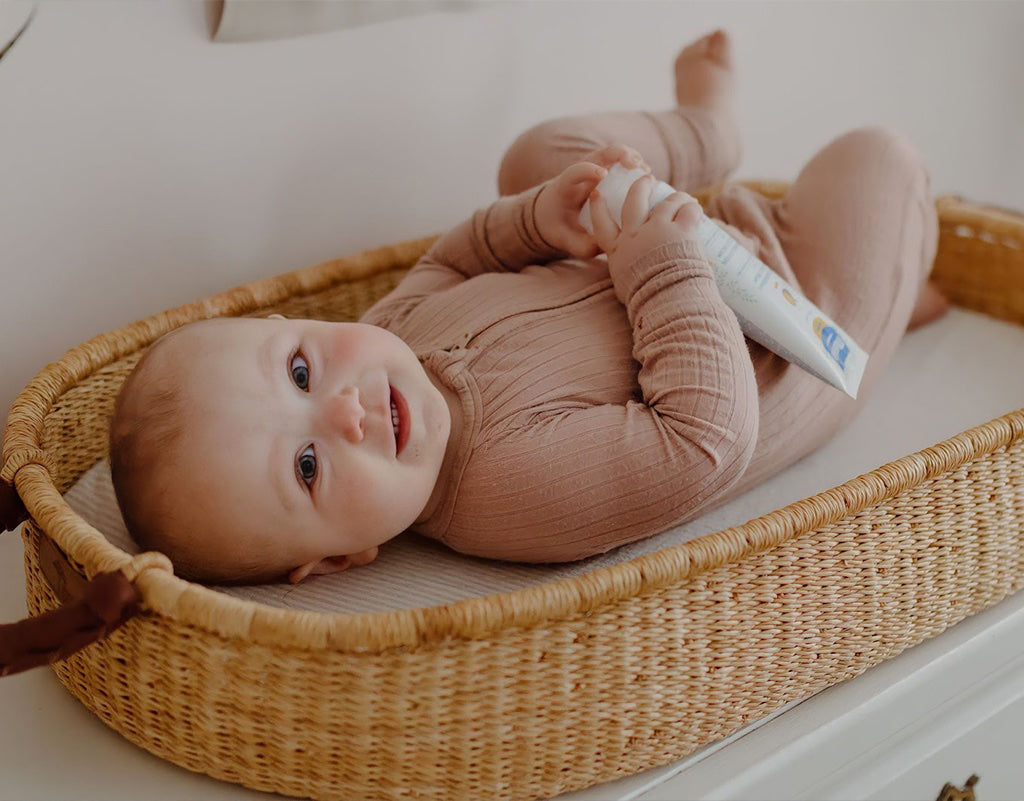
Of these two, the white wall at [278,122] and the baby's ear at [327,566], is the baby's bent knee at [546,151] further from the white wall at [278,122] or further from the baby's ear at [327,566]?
the baby's ear at [327,566]

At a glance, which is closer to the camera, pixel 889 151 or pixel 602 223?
pixel 602 223

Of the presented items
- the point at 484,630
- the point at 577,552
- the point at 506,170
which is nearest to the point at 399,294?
the point at 506,170

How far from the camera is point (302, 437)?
82cm

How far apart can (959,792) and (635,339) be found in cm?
47

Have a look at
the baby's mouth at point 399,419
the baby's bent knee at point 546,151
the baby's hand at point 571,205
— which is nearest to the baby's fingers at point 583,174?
the baby's hand at point 571,205

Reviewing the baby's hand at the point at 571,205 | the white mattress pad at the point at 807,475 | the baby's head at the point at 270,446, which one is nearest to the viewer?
the baby's head at the point at 270,446

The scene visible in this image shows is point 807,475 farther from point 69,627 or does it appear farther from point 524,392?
point 69,627

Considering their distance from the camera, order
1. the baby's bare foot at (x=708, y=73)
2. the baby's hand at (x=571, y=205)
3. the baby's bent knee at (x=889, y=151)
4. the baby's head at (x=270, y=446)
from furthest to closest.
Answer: the baby's bare foot at (x=708, y=73)
the baby's bent knee at (x=889, y=151)
the baby's hand at (x=571, y=205)
the baby's head at (x=270, y=446)

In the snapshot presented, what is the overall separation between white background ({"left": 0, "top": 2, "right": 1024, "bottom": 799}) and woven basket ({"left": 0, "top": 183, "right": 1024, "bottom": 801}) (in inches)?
3.3

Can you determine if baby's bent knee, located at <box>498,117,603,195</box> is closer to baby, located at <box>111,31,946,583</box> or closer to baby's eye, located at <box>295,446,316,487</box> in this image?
baby, located at <box>111,31,946,583</box>

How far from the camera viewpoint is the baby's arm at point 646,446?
2.87 ft

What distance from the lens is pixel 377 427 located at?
84 centimetres

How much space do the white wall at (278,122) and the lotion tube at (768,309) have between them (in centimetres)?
39

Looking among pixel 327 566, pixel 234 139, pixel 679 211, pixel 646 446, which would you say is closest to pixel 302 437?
pixel 327 566
